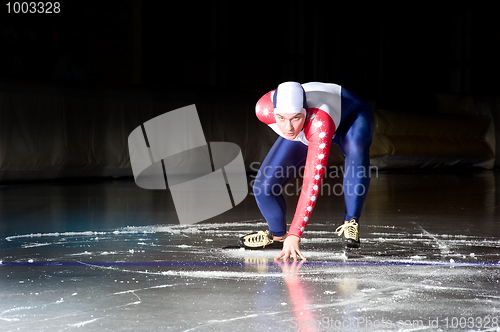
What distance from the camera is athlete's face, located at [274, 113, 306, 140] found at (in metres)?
3.38

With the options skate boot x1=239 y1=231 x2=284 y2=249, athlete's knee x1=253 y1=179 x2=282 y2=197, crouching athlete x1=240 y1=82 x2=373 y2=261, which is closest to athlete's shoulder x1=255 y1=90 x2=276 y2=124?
crouching athlete x1=240 y1=82 x2=373 y2=261

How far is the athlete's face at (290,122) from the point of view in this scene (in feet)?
11.1

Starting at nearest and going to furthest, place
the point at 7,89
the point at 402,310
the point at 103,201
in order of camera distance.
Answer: the point at 402,310
the point at 103,201
the point at 7,89

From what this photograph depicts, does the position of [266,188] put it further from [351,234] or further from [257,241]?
[351,234]

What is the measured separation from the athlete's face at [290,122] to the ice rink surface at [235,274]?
2.20ft

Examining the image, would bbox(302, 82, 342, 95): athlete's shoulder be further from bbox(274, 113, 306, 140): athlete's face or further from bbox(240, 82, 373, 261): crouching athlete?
bbox(274, 113, 306, 140): athlete's face

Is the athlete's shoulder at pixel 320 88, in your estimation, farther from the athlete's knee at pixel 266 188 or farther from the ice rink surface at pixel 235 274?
the ice rink surface at pixel 235 274

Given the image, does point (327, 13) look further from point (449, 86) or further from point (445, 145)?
point (445, 145)

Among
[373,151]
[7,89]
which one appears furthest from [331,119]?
[373,151]

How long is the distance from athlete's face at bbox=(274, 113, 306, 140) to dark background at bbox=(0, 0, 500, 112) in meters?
8.39

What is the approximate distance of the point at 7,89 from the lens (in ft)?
28.9

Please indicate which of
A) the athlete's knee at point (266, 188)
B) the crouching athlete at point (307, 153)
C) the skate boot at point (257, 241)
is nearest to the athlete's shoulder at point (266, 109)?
the crouching athlete at point (307, 153)

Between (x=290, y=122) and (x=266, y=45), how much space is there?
15749mm

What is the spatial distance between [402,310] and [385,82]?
18.6 m
